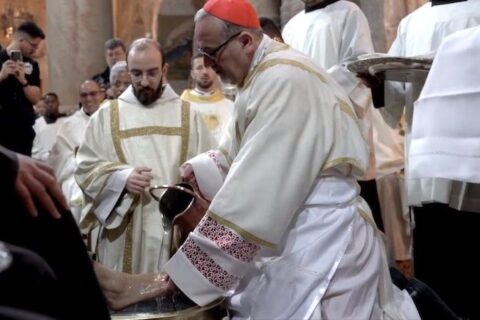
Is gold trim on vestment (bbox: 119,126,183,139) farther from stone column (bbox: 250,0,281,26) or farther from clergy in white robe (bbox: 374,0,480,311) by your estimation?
stone column (bbox: 250,0,281,26)

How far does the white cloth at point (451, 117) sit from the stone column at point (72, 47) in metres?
7.58

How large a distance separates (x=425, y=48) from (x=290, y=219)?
6.67 feet

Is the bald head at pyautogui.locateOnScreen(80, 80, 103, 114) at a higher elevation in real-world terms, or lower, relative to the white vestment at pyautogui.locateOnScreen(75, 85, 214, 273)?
lower

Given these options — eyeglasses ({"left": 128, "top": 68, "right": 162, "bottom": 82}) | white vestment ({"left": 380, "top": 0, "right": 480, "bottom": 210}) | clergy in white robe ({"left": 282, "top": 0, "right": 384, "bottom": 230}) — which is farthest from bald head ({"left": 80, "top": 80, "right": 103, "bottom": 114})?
white vestment ({"left": 380, "top": 0, "right": 480, "bottom": 210})

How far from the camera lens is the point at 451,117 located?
339 centimetres

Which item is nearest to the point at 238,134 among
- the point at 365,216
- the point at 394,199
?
the point at 365,216

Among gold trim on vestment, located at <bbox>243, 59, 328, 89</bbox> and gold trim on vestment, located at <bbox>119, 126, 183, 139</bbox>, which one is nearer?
gold trim on vestment, located at <bbox>243, 59, 328, 89</bbox>

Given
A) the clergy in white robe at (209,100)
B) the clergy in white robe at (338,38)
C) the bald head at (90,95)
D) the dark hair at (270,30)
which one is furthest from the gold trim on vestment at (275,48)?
the bald head at (90,95)

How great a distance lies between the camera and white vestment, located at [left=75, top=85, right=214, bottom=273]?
4594mm

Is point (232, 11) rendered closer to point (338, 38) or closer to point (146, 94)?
point (146, 94)

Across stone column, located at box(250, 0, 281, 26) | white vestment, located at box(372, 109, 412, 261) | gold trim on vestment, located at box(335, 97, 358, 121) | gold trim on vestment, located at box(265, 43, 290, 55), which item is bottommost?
white vestment, located at box(372, 109, 412, 261)

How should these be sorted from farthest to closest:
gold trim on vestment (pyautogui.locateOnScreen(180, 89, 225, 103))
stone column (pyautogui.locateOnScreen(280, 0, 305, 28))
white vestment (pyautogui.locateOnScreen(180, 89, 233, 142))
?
stone column (pyautogui.locateOnScreen(280, 0, 305, 28))
gold trim on vestment (pyautogui.locateOnScreen(180, 89, 225, 103))
white vestment (pyautogui.locateOnScreen(180, 89, 233, 142))

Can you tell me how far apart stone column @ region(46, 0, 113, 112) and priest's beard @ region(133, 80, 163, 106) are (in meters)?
5.79

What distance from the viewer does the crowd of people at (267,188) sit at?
1627 millimetres
